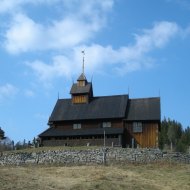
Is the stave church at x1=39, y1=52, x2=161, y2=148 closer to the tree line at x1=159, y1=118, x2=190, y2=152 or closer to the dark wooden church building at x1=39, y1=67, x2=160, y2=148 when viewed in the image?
the dark wooden church building at x1=39, y1=67, x2=160, y2=148

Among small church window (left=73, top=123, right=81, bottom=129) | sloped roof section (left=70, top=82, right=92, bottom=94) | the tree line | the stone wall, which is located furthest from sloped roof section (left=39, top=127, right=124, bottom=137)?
the tree line

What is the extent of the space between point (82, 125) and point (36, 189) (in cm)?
3170

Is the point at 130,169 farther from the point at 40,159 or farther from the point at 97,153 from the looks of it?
the point at 40,159

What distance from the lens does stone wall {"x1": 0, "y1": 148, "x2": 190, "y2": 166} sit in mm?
45031

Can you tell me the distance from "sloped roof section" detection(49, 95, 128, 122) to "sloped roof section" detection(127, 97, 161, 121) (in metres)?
0.91

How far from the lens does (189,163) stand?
45.4 metres

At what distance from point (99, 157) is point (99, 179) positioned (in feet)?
42.0

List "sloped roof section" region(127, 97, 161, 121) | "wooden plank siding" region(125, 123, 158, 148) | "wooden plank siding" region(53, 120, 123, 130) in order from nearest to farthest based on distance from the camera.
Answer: "wooden plank siding" region(125, 123, 158, 148), "sloped roof section" region(127, 97, 161, 121), "wooden plank siding" region(53, 120, 123, 130)

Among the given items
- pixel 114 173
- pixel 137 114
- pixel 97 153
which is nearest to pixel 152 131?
pixel 137 114

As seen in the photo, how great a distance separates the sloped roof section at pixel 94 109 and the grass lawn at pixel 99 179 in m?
18.8

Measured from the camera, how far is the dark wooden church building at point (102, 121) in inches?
2223

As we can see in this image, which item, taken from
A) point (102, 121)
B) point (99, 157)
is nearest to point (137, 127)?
point (102, 121)

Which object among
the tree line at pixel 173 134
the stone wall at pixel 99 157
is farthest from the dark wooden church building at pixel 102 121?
the tree line at pixel 173 134

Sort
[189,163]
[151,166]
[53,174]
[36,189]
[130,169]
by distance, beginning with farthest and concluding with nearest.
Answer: [189,163] < [151,166] < [130,169] < [53,174] < [36,189]
